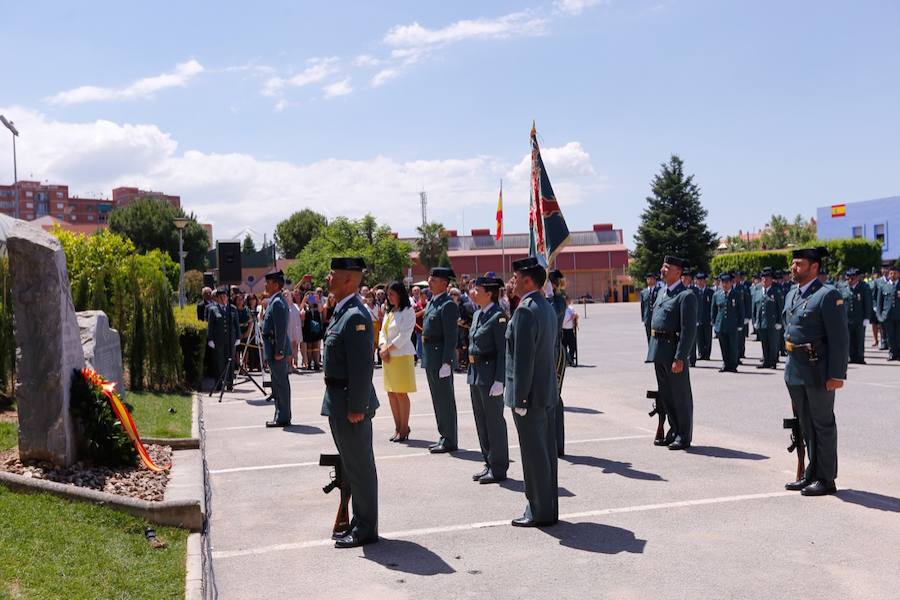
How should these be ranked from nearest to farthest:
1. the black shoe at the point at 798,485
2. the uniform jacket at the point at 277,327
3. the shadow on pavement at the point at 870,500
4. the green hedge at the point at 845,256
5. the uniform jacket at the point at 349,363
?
the uniform jacket at the point at 349,363 → the shadow on pavement at the point at 870,500 → the black shoe at the point at 798,485 → the uniform jacket at the point at 277,327 → the green hedge at the point at 845,256

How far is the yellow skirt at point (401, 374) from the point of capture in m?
10.2

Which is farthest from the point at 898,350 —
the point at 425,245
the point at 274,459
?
the point at 425,245

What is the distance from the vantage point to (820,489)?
7.16 meters

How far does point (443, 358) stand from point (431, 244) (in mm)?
73847

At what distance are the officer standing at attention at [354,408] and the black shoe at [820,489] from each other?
3.61m

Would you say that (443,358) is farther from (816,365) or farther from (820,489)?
(820,489)

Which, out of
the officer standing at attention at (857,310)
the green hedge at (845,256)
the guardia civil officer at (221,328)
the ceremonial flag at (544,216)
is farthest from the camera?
the green hedge at (845,256)

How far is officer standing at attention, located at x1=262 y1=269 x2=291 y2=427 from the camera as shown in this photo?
11.7m

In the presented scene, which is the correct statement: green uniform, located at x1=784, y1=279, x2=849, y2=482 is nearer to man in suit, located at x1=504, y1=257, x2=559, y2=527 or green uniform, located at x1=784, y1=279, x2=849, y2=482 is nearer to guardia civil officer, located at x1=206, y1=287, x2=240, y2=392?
man in suit, located at x1=504, y1=257, x2=559, y2=527

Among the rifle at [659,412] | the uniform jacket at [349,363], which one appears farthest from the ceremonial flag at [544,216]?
the uniform jacket at [349,363]

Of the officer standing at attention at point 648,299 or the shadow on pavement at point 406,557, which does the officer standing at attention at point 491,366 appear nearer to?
the shadow on pavement at point 406,557

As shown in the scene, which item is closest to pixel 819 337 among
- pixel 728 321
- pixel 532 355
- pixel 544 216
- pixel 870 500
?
pixel 870 500

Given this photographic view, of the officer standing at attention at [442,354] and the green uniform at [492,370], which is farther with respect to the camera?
the officer standing at attention at [442,354]

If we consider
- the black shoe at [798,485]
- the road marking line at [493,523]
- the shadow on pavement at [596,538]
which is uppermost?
the black shoe at [798,485]
